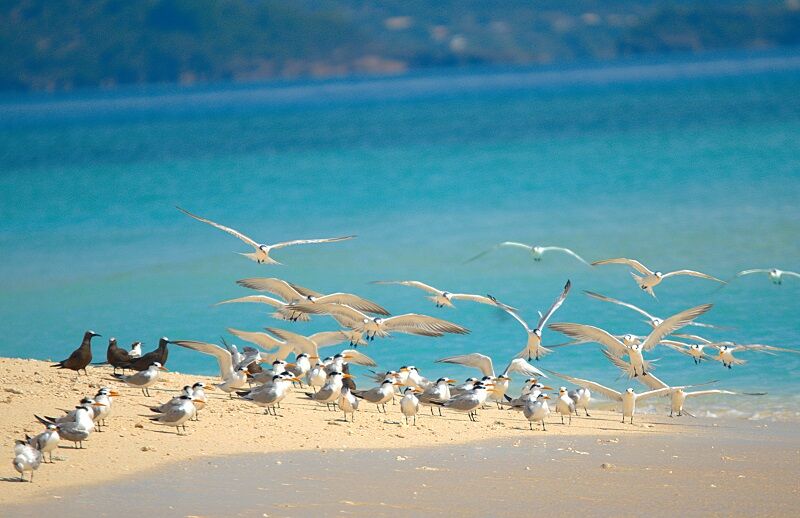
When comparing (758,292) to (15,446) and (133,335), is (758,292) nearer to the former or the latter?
(133,335)

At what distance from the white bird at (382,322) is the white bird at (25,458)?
6.22m

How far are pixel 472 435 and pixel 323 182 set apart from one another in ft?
125

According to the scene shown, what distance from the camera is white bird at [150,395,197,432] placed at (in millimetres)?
13227

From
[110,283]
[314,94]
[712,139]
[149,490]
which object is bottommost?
[149,490]

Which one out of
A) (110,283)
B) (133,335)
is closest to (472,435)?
(133,335)

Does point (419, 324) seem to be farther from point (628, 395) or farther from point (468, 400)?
point (628, 395)

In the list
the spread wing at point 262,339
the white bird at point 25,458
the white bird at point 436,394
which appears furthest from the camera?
the spread wing at point 262,339

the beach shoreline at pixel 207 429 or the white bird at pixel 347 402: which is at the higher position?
the white bird at pixel 347 402

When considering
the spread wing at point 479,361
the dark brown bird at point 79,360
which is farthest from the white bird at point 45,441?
the spread wing at point 479,361

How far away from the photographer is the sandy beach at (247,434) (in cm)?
1221

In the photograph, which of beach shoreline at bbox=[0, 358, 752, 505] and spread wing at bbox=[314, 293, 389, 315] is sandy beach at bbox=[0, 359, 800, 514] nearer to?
beach shoreline at bbox=[0, 358, 752, 505]

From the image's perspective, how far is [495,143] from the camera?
2662 inches

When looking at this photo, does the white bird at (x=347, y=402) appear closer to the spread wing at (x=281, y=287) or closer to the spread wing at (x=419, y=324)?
the spread wing at (x=419, y=324)

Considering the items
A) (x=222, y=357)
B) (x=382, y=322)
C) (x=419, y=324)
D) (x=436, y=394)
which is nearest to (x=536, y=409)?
(x=436, y=394)
